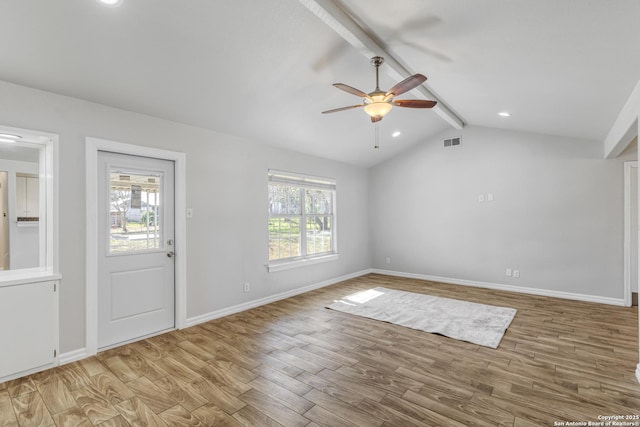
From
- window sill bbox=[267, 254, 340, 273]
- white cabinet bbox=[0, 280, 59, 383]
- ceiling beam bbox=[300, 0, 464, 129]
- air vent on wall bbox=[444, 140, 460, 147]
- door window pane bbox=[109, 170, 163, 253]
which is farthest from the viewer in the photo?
air vent on wall bbox=[444, 140, 460, 147]

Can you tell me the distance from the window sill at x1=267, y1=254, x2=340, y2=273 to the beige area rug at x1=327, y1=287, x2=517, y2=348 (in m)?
0.96

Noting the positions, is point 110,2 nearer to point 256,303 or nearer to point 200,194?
Result: point 200,194

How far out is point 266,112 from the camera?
3.95 meters

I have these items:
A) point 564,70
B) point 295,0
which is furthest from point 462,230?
point 295,0

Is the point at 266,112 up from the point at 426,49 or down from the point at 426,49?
down

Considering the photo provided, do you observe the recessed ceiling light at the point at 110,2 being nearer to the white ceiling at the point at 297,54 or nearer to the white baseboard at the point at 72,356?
the white ceiling at the point at 297,54

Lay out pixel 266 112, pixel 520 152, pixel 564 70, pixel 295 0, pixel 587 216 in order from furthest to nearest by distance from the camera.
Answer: pixel 520 152 < pixel 587 216 < pixel 266 112 < pixel 564 70 < pixel 295 0

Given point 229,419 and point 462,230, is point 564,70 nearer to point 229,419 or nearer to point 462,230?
point 462,230

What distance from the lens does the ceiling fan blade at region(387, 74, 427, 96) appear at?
2.50 m

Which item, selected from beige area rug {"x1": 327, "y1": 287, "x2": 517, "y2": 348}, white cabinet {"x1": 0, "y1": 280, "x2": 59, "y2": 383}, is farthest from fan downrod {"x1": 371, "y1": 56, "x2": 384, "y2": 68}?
white cabinet {"x1": 0, "y1": 280, "x2": 59, "y2": 383}

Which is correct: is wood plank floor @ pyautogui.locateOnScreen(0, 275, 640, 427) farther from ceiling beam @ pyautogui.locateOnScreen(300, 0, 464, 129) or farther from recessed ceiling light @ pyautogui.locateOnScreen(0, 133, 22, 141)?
ceiling beam @ pyautogui.locateOnScreen(300, 0, 464, 129)

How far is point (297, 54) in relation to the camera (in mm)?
2969

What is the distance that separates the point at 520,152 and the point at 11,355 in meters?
7.04

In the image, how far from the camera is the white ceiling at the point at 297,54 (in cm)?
215
